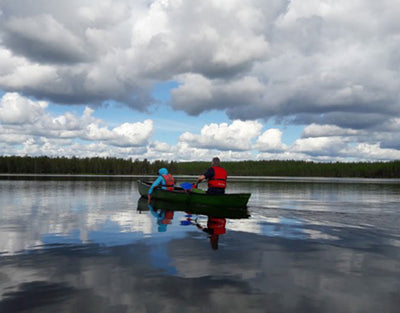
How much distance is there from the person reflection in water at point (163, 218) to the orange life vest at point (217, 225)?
2.18m

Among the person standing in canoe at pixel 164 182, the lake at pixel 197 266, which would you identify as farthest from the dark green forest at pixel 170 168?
the lake at pixel 197 266

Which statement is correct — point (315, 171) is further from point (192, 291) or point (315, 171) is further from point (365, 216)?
point (192, 291)

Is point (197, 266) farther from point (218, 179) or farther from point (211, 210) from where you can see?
point (211, 210)

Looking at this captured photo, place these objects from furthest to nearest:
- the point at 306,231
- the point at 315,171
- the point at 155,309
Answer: the point at 315,171 → the point at 306,231 → the point at 155,309

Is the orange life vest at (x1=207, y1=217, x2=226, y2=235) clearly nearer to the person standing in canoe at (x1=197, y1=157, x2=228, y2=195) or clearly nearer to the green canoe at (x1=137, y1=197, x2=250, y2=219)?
the green canoe at (x1=137, y1=197, x2=250, y2=219)

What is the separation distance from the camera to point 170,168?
618 feet

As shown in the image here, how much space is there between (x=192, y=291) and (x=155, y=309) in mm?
1186

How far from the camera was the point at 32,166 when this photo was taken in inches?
6304

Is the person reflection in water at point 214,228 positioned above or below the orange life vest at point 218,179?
below

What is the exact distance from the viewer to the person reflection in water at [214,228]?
43.7ft

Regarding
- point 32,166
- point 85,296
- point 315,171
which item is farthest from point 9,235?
point 315,171

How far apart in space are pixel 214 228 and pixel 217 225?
97 cm

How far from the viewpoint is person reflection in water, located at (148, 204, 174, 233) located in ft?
53.5

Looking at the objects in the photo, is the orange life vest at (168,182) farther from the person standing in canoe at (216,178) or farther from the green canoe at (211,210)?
the person standing in canoe at (216,178)
